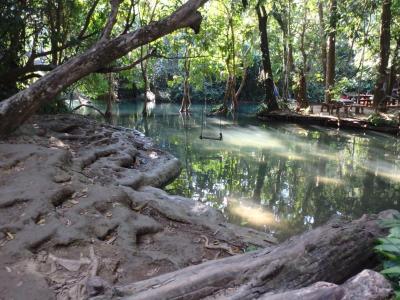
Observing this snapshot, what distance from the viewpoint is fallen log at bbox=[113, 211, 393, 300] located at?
2.49 metres

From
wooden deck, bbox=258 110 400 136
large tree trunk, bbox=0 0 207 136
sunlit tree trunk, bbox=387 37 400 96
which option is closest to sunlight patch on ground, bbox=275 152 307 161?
large tree trunk, bbox=0 0 207 136

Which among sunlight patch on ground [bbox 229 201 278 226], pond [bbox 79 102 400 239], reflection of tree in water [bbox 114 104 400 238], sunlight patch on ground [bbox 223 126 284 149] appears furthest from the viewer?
sunlight patch on ground [bbox 223 126 284 149]

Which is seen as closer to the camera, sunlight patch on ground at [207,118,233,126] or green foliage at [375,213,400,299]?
green foliage at [375,213,400,299]

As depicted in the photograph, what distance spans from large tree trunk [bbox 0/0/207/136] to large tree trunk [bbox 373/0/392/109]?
11.1 meters

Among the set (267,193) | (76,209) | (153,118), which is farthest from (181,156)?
(153,118)

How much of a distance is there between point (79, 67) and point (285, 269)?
5721 mm

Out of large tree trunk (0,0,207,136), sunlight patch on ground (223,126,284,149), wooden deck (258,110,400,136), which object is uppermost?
large tree trunk (0,0,207,136)

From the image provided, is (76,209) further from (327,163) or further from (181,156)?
(327,163)

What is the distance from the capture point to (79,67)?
7.14 meters

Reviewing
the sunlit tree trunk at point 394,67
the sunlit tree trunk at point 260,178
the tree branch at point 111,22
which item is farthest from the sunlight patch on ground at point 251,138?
the tree branch at point 111,22

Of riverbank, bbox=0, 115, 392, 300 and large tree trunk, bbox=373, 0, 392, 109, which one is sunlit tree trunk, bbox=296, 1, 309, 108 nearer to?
large tree trunk, bbox=373, 0, 392, 109

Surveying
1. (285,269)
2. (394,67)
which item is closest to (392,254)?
(285,269)

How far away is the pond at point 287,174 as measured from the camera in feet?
24.2

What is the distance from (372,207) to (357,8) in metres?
10.1
